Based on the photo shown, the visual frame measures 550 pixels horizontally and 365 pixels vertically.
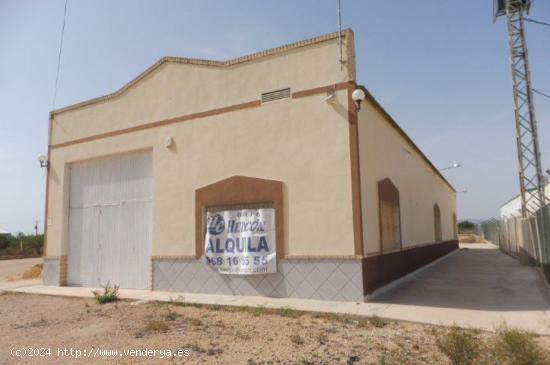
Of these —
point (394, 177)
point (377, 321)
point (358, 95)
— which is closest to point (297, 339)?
point (377, 321)

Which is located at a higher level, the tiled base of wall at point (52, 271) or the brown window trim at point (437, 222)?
the brown window trim at point (437, 222)

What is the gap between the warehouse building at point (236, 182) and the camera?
9305mm

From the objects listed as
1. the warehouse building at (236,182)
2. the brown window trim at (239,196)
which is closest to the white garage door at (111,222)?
the warehouse building at (236,182)

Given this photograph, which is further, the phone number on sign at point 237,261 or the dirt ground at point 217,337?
the phone number on sign at point 237,261

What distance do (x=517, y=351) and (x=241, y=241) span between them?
6.65m

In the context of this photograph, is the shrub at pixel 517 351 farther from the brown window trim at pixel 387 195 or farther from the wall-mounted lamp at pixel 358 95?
the wall-mounted lamp at pixel 358 95

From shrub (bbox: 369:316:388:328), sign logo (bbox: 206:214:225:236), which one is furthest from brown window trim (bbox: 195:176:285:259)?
shrub (bbox: 369:316:388:328)

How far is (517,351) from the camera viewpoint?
4539 millimetres

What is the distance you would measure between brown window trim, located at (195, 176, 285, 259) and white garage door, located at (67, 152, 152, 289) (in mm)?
2109

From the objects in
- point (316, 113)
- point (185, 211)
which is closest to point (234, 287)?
point (185, 211)

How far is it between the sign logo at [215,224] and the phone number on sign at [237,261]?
26.4 inches

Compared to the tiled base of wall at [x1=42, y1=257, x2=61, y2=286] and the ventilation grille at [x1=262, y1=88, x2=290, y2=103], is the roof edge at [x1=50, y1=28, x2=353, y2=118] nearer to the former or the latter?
the ventilation grille at [x1=262, y1=88, x2=290, y2=103]

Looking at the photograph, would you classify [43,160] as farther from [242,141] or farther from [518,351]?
[518,351]

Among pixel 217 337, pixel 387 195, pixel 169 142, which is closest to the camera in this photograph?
pixel 217 337
